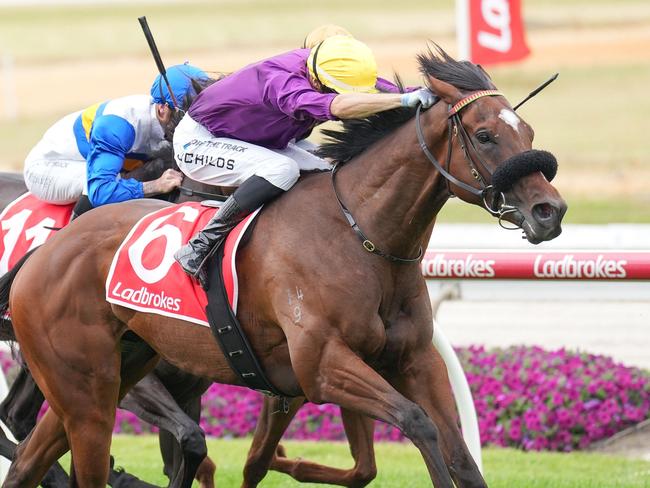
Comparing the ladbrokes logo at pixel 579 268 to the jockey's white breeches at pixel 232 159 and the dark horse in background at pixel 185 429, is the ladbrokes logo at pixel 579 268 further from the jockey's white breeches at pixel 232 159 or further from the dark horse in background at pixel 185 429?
the jockey's white breeches at pixel 232 159

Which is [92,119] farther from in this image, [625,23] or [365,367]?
[625,23]

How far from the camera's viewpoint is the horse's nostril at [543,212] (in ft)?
13.8

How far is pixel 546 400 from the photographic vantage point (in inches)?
274

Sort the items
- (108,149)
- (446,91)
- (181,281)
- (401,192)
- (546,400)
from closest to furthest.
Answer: (446,91) < (401,192) < (181,281) < (108,149) < (546,400)

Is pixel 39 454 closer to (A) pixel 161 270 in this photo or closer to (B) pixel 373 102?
(A) pixel 161 270

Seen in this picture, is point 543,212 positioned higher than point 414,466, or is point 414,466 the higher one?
point 543,212

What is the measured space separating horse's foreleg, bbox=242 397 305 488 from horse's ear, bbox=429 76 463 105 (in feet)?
5.44

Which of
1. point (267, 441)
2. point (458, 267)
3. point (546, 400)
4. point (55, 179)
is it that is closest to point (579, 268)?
point (458, 267)

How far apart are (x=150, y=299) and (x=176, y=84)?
135 cm

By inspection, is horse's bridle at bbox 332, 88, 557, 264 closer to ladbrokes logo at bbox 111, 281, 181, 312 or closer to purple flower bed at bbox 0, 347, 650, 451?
ladbrokes logo at bbox 111, 281, 181, 312

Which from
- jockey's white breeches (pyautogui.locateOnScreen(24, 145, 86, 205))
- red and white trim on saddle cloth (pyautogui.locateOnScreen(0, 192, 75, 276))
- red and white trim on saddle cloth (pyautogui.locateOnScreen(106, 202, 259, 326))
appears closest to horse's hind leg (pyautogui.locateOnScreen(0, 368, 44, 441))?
red and white trim on saddle cloth (pyautogui.locateOnScreen(0, 192, 75, 276))

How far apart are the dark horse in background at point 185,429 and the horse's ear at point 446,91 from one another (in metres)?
1.46

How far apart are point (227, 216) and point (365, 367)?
32.0 inches

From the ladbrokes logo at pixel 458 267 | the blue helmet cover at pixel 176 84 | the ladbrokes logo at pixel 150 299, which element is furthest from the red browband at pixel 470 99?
the ladbrokes logo at pixel 458 267
